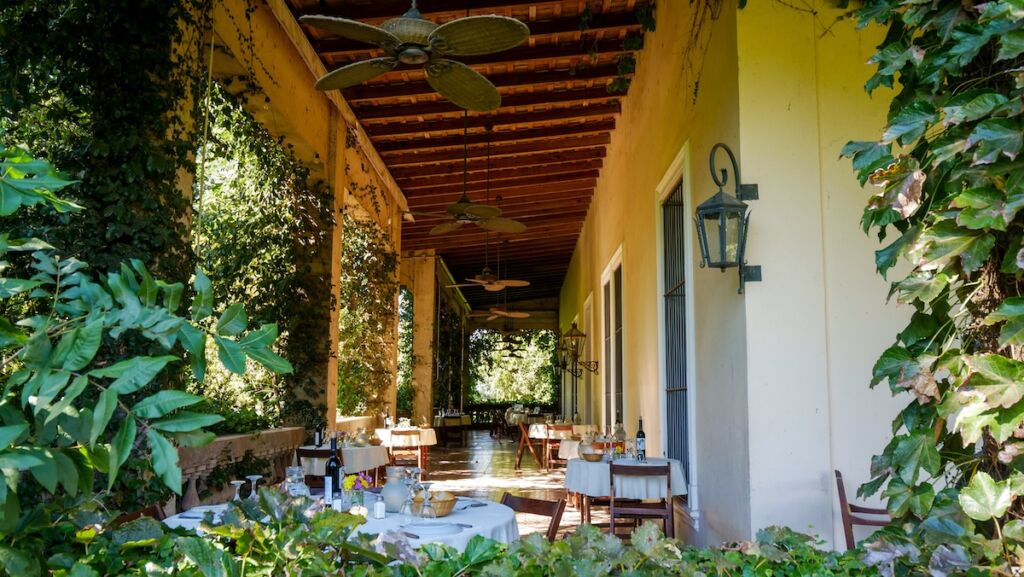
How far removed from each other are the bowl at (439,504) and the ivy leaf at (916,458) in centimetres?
192

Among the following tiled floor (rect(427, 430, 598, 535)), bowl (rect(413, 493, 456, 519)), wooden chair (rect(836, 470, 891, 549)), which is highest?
bowl (rect(413, 493, 456, 519))

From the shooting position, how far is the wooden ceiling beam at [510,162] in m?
9.52

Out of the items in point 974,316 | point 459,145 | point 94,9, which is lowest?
point 974,316

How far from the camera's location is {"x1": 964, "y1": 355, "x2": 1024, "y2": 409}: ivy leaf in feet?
4.25

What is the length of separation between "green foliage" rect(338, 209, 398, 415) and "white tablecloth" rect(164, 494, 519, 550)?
215 inches

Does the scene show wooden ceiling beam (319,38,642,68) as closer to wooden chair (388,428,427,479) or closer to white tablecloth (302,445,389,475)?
white tablecloth (302,445,389,475)

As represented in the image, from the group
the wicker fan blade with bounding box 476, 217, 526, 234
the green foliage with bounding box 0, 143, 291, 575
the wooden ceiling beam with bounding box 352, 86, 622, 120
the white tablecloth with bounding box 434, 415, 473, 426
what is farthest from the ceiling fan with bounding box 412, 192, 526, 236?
the white tablecloth with bounding box 434, 415, 473, 426

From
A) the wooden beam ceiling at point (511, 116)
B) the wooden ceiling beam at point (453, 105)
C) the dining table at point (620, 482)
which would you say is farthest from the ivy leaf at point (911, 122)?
the wooden ceiling beam at point (453, 105)

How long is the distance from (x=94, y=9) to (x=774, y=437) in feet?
11.6

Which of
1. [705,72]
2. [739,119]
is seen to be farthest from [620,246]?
[739,119]

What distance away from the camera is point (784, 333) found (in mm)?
3682

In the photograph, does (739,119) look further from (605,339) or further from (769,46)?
(605,339)

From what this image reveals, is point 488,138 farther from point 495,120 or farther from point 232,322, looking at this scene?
point 232,322

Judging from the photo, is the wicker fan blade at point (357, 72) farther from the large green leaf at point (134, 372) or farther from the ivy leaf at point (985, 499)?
the ivy leaf at point (985, 499)
